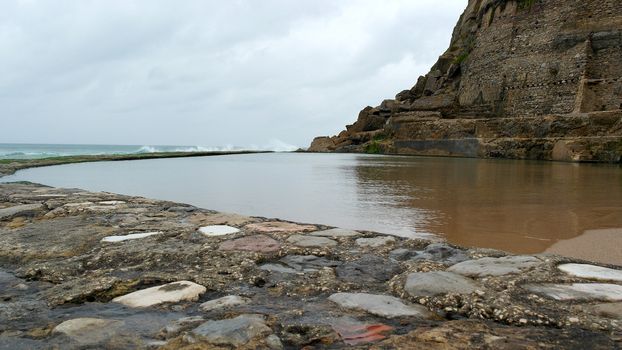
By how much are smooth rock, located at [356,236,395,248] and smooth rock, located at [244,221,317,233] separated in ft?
1.57

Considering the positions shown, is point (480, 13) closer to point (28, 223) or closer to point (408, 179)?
point (408, 179)

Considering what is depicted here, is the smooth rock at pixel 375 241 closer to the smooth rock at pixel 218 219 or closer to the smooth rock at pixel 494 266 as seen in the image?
the smooth rock at pixel 494 266

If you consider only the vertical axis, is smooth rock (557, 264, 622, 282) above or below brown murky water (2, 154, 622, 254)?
above

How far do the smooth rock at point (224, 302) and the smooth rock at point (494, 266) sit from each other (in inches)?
38.1

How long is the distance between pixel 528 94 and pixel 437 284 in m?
21.6

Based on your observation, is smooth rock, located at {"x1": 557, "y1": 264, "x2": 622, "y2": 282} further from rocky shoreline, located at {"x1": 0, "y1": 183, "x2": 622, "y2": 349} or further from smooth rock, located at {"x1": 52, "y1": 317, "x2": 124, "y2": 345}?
smooth rock, located at {"x1": 52, "y1": 317, "x2": 124, "y2": 345}

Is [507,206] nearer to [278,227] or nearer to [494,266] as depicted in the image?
[278,227]

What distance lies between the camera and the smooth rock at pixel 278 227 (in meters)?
3.11

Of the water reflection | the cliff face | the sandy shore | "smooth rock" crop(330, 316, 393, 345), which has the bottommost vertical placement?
the sandy shore

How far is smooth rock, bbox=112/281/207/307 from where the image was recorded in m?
1.83

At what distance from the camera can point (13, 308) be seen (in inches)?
69.8

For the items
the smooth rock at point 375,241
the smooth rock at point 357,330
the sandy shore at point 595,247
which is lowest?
the sandy shore at point 595,247

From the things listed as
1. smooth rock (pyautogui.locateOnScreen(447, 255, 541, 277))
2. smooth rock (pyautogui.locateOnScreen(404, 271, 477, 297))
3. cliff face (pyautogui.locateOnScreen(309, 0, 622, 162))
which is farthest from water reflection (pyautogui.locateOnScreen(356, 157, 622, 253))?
cliff face (pyautogui.locateOnScreen(309, 0, 622, 162))

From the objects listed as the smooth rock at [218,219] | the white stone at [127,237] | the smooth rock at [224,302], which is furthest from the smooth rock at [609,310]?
the white stone at [127,237]
